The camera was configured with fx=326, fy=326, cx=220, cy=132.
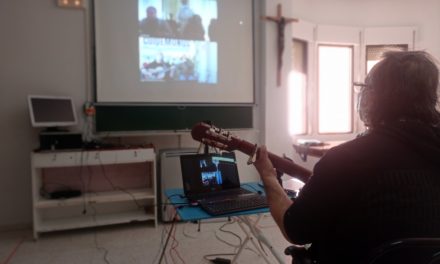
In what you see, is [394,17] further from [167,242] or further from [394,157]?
[394,157]

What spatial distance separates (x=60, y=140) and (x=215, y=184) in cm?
183

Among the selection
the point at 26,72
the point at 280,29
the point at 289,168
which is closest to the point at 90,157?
the point at 26,72

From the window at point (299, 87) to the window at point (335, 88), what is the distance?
241 mm

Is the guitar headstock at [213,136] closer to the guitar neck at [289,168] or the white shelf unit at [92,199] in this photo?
the guitar neck at [289,168]

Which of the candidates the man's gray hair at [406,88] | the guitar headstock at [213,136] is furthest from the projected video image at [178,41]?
the man's gray hair at [406,88]

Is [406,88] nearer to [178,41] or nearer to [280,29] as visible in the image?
[178,41]

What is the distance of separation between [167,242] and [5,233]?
5.33ft

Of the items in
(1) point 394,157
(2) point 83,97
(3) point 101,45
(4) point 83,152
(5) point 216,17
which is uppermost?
(5) point 216,17

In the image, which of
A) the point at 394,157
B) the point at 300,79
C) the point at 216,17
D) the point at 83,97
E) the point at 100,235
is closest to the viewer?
the point at 394,157

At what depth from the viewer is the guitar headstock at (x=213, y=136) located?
1526mm

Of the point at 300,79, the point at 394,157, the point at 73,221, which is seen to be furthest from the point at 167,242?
the point at 300,79

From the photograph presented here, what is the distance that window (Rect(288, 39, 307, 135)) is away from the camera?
4598 millimetres

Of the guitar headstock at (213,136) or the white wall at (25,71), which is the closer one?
the guitar headstock at (213,136)

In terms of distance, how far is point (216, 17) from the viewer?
369 centimetres
